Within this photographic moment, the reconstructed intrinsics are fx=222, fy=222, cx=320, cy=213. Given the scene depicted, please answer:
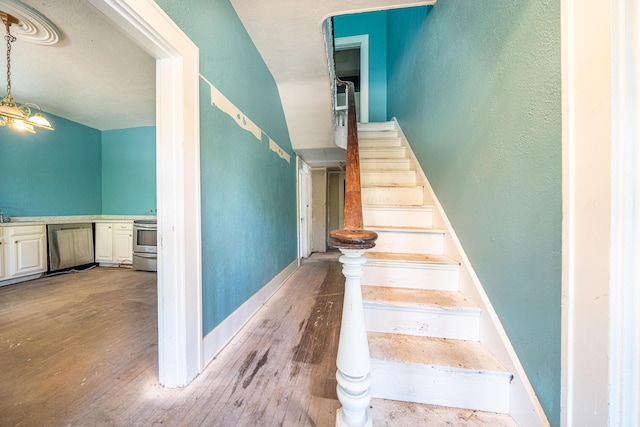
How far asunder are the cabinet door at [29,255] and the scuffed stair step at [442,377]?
4.45 meters

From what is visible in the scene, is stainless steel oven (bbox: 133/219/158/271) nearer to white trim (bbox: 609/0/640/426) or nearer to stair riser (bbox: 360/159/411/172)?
stair riser (bbox: 360/159/411/172)

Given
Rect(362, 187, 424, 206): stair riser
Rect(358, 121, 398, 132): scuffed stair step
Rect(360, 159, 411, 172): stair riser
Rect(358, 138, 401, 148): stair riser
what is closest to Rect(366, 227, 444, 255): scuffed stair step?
Rect(362, 187, 424, 206): stair riser

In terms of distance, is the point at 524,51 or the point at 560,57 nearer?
the point at 560,57

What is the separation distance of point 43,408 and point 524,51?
8.49ft

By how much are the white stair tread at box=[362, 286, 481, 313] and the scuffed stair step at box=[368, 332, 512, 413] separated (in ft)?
0.61

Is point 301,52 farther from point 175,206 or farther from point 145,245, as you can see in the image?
point 145,245

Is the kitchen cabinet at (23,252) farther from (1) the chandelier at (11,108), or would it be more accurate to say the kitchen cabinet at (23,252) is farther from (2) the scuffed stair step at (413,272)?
(2) the scuffed stair step at (413,272)

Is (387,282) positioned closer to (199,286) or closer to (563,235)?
(563,235)

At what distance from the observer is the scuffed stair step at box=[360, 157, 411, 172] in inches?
92.0

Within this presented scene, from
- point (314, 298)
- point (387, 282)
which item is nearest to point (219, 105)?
point (387, 282)

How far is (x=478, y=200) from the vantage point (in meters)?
1.15

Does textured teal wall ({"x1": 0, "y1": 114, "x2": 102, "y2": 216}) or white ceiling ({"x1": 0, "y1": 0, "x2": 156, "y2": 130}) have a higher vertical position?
white ceiling ({"x1": 0, "y1": 0, "x2": 156, "y2": 130})

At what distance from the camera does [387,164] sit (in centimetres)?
236

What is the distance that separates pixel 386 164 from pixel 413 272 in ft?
4.47
